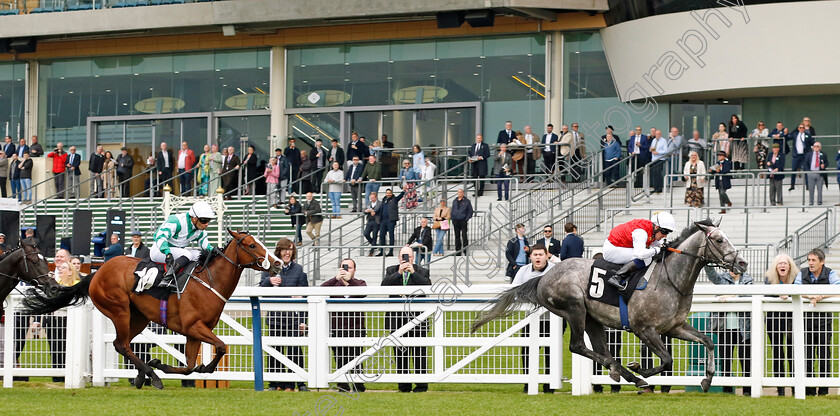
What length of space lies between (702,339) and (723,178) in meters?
12.5

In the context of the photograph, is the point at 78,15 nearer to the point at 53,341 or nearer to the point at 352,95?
the point at 352,95

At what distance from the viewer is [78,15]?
32656 millimetres

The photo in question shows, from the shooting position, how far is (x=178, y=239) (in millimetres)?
11211

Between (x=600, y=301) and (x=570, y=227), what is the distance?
7.87m

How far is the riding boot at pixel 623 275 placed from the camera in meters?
10.2

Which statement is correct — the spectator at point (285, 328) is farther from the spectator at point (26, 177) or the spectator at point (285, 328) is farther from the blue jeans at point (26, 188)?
the blue jeans at point (26, 188)

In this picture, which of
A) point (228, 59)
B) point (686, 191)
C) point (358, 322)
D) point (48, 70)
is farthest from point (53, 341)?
point (48, 70)

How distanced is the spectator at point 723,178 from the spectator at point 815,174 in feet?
4.35

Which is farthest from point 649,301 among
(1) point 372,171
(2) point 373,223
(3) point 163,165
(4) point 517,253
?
(3) point 163,165

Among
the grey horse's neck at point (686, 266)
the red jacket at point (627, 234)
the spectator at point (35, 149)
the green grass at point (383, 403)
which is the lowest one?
the green grass at point (383, 403)

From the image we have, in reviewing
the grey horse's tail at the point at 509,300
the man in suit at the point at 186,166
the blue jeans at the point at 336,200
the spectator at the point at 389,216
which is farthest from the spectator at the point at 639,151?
the grey horse's tail at the point at 509,300

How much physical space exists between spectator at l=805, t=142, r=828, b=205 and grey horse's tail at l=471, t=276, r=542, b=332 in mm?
11930

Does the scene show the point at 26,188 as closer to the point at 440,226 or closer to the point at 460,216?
the point at 440,226

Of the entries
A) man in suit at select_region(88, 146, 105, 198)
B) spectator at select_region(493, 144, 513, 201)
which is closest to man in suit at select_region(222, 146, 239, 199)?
man in suit at select_region(88, 146, 105, 198)
